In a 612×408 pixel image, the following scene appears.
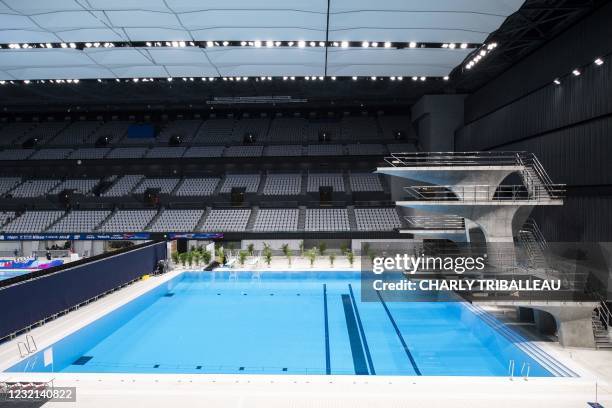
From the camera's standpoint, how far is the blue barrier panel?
11.4m

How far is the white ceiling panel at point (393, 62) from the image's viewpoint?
18094 millimetres

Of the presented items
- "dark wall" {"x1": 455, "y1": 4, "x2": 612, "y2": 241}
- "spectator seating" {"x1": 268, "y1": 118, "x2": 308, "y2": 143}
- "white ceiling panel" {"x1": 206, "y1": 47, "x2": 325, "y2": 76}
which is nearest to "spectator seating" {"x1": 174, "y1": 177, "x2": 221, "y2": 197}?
"spectator seating" {"x1": 268, "y1": 118, "x2": 308, "y2": 143}

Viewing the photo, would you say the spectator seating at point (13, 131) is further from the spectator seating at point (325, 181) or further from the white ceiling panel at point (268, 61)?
the spectator seating at point (325, 181)

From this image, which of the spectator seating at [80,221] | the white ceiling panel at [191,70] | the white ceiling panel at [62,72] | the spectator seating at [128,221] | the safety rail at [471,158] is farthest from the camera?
the spectator seating at [80,221]

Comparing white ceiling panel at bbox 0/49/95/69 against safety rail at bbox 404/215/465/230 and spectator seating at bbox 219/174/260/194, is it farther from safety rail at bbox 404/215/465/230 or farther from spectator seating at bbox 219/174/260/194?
safety rail at bbox 404/215/465/230

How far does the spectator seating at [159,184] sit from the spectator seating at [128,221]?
7.90 ft

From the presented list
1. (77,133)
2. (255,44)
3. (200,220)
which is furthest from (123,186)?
(255,44)

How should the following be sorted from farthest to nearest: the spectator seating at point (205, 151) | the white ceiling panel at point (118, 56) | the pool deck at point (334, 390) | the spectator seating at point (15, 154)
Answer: the spectator seating at point (15, 154), the spectator seating at point (205, 151), the white ceiling panel at point (118, 56), the pool deck at point (334, 390)

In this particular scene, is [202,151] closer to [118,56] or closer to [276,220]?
[276,220]

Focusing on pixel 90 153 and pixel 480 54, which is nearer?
pixel 480 54

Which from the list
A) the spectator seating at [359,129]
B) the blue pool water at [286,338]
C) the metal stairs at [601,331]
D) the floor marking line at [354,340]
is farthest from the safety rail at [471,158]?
the floor marking line at [354,340]

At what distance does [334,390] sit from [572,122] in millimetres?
12959

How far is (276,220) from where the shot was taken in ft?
92.3

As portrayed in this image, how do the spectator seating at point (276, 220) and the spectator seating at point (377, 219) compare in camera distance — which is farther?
the spectator seating at point (276, 220)
